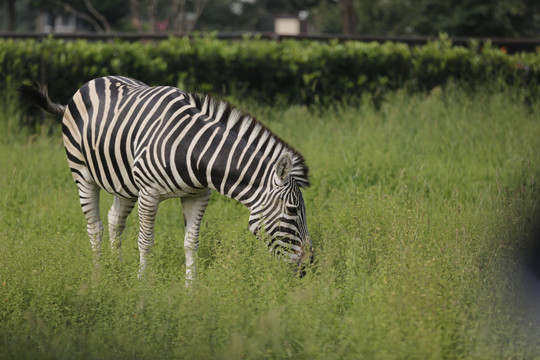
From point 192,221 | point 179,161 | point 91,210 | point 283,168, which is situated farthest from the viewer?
point 91,210

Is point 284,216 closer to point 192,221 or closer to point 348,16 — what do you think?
point 192,221

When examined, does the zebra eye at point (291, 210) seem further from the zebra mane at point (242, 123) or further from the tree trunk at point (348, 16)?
the tree trunk at point (348, 16)

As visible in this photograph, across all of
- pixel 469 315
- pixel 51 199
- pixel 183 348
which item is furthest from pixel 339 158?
pixel 183 348

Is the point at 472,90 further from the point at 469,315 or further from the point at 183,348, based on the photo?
the point at 183,348

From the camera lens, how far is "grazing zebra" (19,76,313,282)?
16.0 feet

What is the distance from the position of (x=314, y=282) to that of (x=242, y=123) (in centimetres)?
142

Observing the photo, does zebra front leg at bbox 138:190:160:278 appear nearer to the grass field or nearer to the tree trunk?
the grass field

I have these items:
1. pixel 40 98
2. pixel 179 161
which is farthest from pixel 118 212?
pixel 40 98

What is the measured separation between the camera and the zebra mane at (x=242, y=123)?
16.2 feet

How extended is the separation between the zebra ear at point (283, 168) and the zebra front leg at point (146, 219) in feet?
3.71

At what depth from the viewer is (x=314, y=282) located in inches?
178

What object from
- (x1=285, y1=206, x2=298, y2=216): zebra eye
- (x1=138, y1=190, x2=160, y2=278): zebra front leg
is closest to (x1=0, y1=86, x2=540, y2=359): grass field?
(x1=138, y1=190, x2=160, y2=278): zebra front leg

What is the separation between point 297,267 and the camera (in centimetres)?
485

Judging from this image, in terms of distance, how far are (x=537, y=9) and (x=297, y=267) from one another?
2724cm
